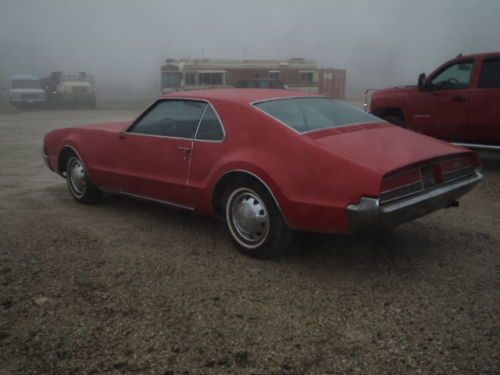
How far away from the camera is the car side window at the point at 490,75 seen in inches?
266

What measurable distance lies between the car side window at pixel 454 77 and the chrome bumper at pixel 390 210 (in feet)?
13.8

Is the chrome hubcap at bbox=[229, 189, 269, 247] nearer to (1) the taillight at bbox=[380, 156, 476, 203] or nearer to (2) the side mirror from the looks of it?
(1) the taillight at bbox=[380, 156, 476, 203]

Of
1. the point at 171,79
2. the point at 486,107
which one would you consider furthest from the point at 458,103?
the point at 171,79

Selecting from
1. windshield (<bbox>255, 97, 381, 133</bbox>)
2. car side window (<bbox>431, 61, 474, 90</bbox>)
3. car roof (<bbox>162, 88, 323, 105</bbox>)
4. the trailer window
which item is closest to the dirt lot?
windshield (<bbox>255, 97, 381, 133</bbox>)

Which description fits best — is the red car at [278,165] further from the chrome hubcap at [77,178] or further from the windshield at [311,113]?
the chrome hubcap at [77,178]

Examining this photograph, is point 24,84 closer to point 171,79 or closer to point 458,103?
point 171,79

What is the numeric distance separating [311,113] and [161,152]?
4.40ft

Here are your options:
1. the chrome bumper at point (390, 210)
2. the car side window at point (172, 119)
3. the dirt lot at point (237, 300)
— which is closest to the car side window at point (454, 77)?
the dirt lot at point (237, 300)

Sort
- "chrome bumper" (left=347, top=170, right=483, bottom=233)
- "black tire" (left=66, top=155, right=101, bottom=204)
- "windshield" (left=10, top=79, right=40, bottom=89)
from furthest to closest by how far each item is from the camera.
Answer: "windshield" (left=10, top=79, right=40, bottom=89)
"black tire" (left=66, top=155, right=101, bottom=204)
"chrome bumper" (left=347, top=170, right=483, bottom=233)

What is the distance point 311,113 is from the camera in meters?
3.97

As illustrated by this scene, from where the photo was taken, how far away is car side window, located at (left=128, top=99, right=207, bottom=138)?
164 inches

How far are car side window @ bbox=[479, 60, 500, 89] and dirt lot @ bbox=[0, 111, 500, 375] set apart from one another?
9.62 ft

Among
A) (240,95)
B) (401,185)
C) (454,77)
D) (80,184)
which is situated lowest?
(80,184)

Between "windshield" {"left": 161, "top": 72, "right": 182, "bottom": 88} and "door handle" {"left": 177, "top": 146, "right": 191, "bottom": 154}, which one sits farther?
"windshield" {"left": 161, "top": 72, "right": 182, "bottom": 88}
